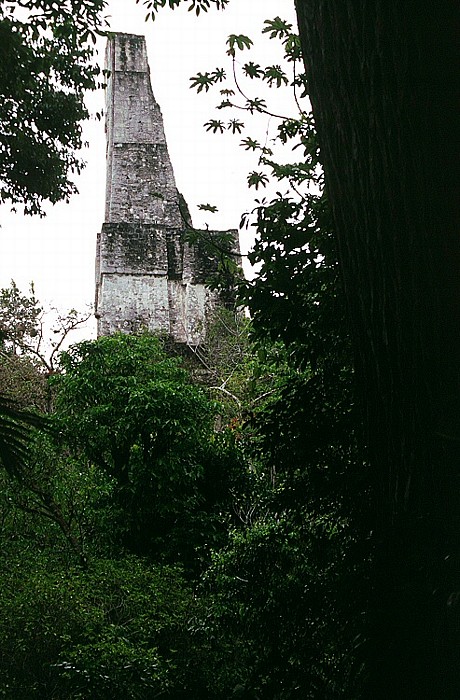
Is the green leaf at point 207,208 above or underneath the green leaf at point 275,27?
underneath

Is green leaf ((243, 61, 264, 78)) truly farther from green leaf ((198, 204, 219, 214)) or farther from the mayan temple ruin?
the mayan temple ruin

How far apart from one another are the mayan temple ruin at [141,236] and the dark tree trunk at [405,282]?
11998mm

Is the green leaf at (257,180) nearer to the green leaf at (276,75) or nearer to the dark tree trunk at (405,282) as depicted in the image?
the green leaf at (276,75)

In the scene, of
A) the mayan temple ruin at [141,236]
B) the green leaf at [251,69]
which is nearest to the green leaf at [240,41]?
the green leaf at [251,69]

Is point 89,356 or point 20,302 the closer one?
point 89,356

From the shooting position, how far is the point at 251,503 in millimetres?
7820

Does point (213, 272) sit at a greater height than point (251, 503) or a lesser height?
greater

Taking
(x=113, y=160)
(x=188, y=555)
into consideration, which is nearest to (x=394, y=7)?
(x=188, y=555)

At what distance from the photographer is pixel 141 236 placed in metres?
15.7

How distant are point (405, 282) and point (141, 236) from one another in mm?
14525

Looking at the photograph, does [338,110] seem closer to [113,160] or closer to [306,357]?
[306,357]

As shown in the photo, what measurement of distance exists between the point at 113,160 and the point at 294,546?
1512cm

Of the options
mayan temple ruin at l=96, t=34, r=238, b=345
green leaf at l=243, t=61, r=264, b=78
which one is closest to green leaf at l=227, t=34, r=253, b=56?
green leaf at l=243, t=61, r=264, b=78

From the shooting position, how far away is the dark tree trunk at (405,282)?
4.74 ft
